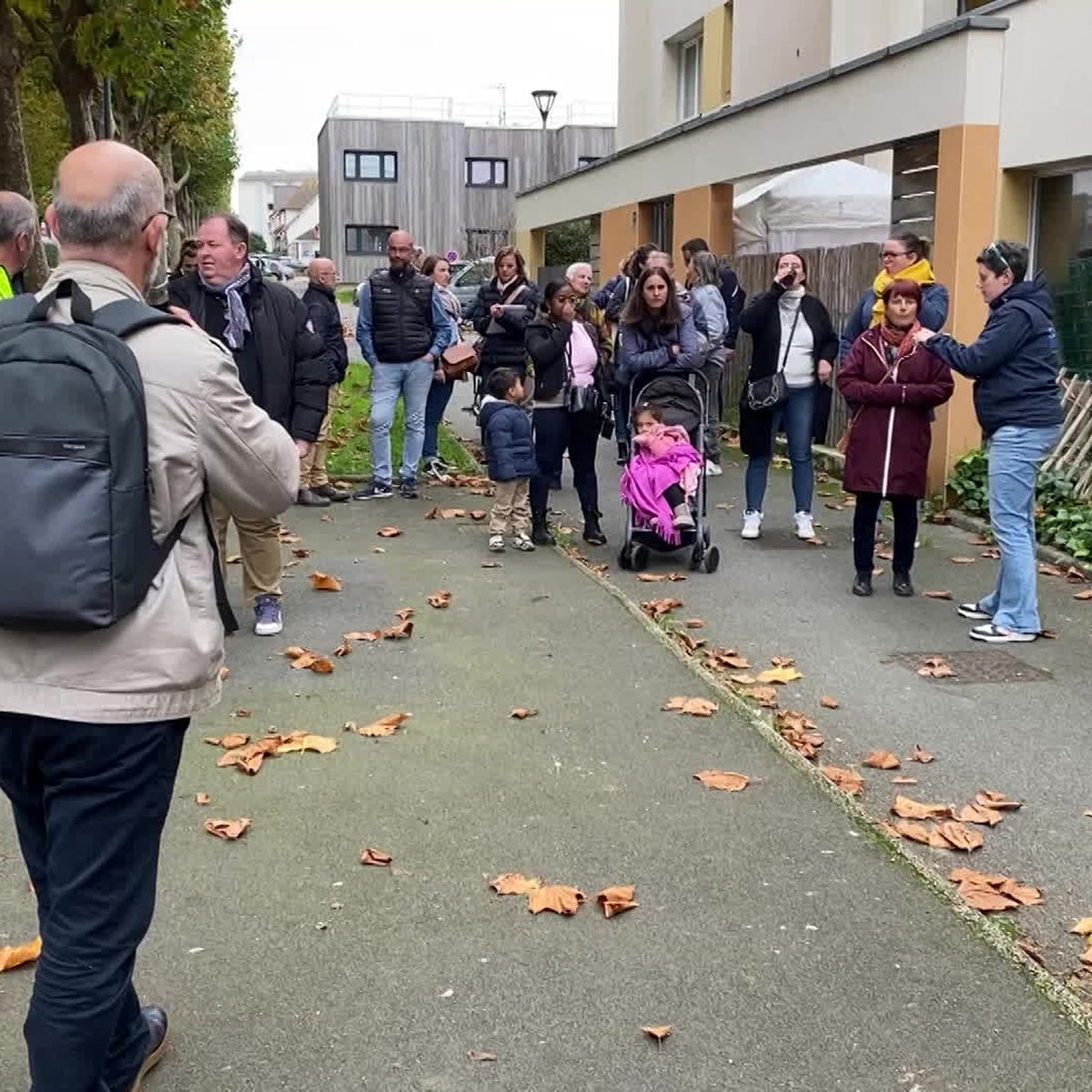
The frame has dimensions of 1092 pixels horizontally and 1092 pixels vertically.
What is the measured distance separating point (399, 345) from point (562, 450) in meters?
2.07

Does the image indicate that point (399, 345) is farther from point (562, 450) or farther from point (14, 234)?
point (14, 234)

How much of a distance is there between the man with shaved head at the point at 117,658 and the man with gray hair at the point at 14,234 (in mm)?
2697

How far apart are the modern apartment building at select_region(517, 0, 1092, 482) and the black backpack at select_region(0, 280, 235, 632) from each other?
8.74m

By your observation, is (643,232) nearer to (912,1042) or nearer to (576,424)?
(576,424)

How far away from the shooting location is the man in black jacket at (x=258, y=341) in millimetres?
6652

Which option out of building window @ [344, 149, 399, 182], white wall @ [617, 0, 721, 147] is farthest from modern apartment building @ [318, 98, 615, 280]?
white wall @ [617, 0, 721, 147]

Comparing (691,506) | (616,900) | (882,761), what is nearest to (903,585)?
(691,506)

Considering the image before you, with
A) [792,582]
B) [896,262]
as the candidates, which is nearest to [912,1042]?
[792,582]

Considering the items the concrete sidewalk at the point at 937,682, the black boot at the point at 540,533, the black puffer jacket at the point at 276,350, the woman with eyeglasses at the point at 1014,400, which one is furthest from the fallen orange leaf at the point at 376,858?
the black boot at the point at 540,533

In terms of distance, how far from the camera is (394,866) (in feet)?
14.2

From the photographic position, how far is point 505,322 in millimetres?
11023

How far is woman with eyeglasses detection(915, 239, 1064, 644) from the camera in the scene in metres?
6.83

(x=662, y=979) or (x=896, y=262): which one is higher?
(x=896, y=262)

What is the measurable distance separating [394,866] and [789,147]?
10.6 metres
